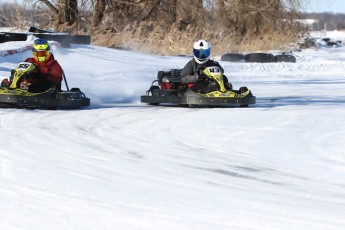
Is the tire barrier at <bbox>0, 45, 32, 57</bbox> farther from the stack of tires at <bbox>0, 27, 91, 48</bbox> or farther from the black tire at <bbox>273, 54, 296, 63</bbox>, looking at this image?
the black tire at <bbox>273, 54, 296, 63</bbox>

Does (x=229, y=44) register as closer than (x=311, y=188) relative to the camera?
No

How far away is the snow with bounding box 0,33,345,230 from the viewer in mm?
4852

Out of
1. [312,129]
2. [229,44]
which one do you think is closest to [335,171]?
[312,129]

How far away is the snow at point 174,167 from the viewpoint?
4852 mm

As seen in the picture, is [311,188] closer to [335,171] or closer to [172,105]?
[335,171]

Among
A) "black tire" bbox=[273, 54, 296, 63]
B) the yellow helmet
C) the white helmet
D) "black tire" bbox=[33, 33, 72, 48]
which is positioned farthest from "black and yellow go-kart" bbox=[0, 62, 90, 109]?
"black tire" bbox=[273, 54, 296, 63]

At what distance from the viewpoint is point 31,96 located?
38.4 ft

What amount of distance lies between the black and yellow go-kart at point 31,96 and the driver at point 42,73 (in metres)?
0.10

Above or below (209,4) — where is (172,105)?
below

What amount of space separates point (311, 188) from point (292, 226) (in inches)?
49.7

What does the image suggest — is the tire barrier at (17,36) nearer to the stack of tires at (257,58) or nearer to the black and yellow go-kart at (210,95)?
the stack of tires at (257,58)

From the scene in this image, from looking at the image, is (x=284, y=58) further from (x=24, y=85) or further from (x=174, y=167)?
(x=174, y=167)

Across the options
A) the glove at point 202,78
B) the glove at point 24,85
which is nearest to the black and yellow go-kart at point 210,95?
the glove at point 202,78

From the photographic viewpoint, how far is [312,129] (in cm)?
952
